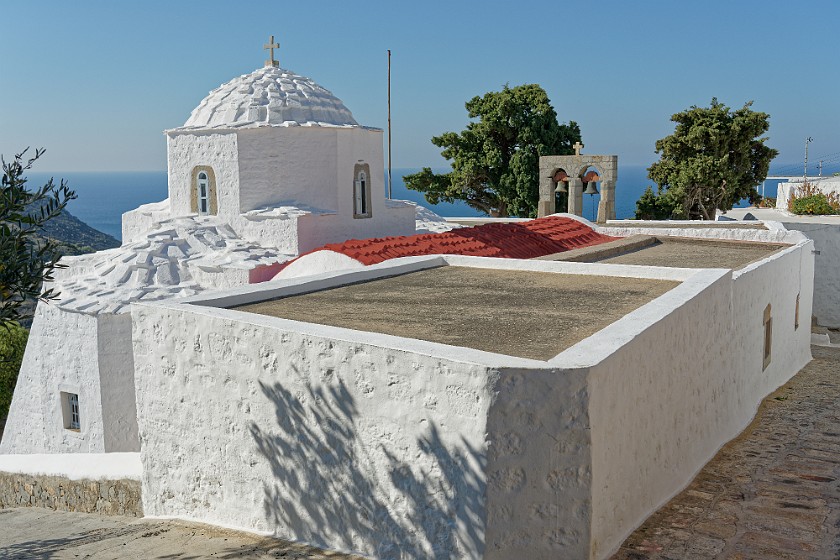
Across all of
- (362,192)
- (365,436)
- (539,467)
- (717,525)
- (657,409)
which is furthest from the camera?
(362,192)

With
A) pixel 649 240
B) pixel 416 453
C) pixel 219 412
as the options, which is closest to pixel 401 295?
pixel 219 412

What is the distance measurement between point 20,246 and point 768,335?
8190 millimetres

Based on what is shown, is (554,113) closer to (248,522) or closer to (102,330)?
(102,330)

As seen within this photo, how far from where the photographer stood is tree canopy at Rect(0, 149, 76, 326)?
19.3ft

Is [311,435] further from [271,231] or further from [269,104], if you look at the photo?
[269,104]

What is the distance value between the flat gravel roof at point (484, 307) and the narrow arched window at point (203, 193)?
726cm

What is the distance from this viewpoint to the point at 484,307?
21.6 ft

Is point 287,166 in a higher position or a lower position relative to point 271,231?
higher

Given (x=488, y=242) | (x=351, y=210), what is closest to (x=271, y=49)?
(x=351, y=210)

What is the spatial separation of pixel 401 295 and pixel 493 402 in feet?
9.59

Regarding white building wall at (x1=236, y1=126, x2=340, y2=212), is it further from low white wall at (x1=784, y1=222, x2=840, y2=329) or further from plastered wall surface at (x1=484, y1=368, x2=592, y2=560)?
plastered wall surface at (x1=484, y1=368, x2=592, y2=560)

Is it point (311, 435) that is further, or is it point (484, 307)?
point (484, 307)

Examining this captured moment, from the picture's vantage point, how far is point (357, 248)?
10.9 m

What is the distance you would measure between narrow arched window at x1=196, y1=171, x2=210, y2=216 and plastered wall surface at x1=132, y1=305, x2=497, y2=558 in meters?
8.49
